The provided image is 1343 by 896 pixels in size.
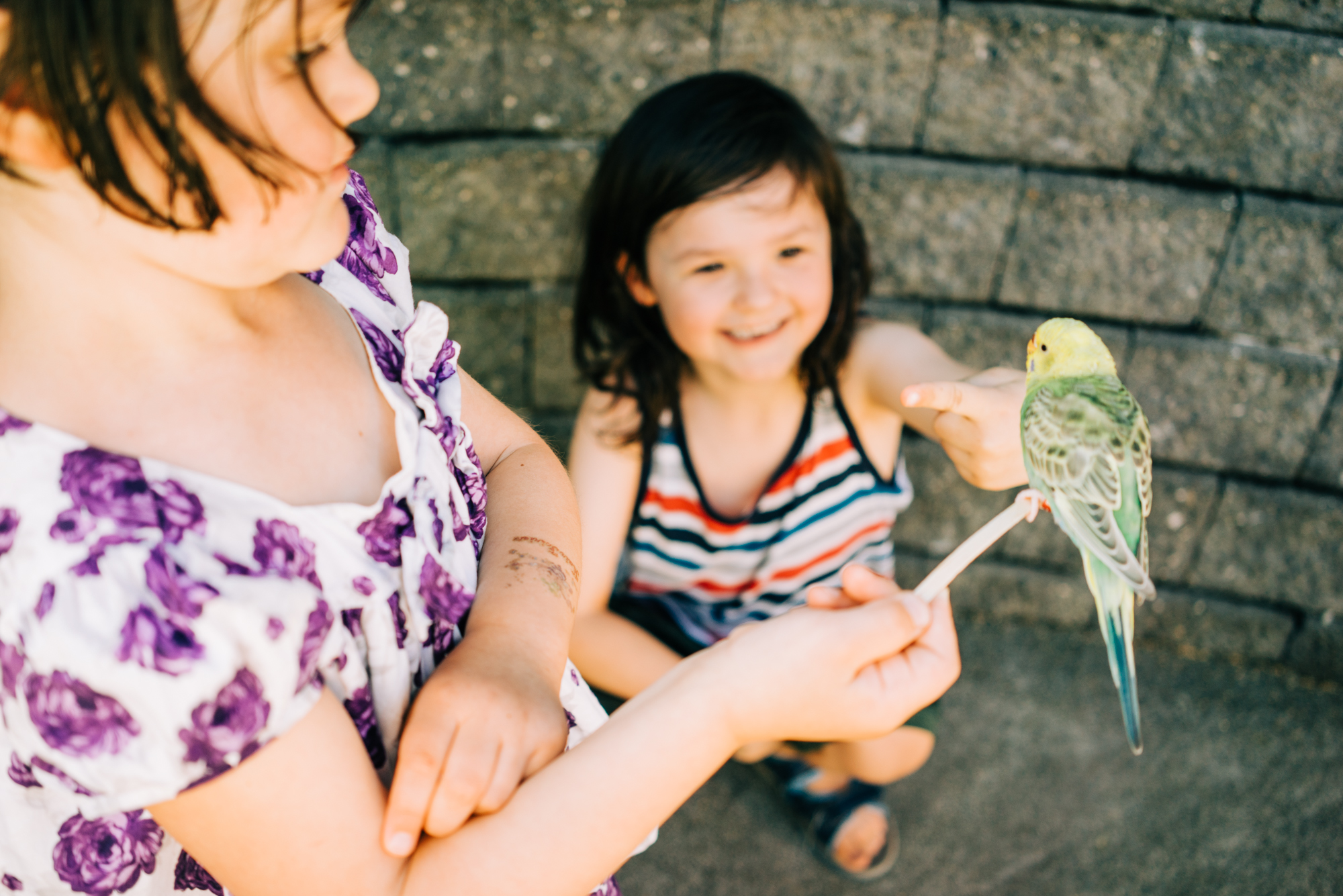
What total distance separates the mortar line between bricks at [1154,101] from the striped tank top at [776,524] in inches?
33.1

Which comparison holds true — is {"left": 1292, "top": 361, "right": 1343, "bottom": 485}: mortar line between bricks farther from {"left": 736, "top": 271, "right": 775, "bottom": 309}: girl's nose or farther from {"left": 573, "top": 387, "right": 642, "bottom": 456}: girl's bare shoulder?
{"left": 573, "top": 387, "right": 642, "bottom": 456}: girl's bare shoulder

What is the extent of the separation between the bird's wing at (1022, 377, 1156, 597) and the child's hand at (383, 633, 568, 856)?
0.51 meters

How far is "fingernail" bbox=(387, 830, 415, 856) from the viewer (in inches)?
28.7

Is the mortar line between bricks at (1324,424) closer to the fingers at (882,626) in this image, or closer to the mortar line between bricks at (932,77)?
the mortar line between bricks at (932,77)

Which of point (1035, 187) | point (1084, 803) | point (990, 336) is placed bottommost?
point (1084, 803)

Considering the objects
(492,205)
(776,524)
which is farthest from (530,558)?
(492,205)

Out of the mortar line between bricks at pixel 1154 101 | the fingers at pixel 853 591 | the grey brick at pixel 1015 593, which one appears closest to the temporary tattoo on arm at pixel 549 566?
the fingers at pixel 853 591

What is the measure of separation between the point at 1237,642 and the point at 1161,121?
1314 millimetres

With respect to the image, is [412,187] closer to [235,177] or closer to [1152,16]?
[235,177]

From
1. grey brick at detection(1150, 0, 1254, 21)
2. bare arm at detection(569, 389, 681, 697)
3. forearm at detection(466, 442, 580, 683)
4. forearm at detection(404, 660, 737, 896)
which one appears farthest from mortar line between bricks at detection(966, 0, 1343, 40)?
forearm at detection(404, 660, 737, 896)

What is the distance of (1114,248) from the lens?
1.95 meters

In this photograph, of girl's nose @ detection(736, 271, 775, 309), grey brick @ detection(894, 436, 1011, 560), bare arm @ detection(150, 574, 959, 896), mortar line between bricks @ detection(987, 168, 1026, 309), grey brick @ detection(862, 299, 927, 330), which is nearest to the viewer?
bare arm @ detection(150, 574, 959, 896)

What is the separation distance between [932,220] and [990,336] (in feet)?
1.00

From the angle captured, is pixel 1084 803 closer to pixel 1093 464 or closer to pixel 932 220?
pixel 932 220
